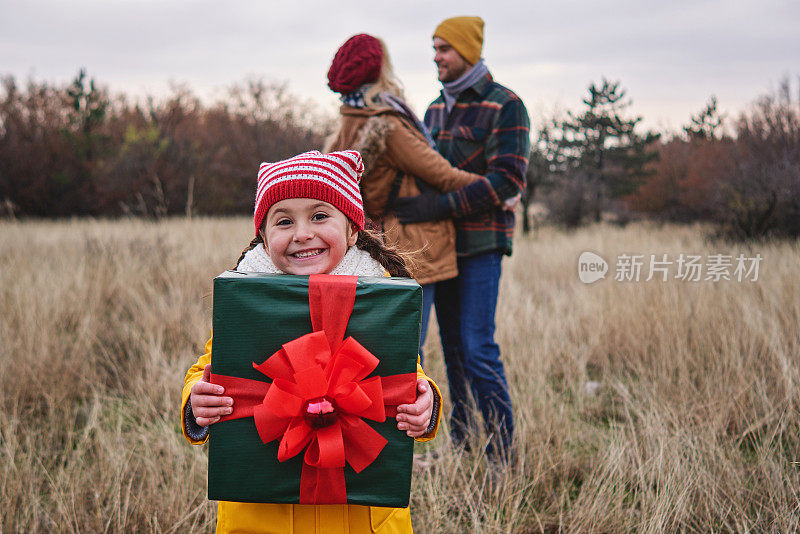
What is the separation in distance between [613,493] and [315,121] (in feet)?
67.6

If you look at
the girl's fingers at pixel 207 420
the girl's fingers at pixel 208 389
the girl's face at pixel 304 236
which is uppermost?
the girl's face at pixel 304 236

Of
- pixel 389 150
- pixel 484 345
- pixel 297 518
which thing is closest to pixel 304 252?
pixel 297 518

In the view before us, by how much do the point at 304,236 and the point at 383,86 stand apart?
107 cm

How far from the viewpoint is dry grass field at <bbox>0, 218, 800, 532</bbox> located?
181 centimetres

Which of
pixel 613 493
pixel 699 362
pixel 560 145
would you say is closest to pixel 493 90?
pixel 613 493

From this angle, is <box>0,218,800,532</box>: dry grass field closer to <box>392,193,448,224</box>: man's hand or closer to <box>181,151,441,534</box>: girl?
<box>181,151,441,534</box>: girl

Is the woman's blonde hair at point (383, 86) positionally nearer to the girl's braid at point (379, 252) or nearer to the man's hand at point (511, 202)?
the man's hand at point (511, 202)

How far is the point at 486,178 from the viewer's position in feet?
6.77

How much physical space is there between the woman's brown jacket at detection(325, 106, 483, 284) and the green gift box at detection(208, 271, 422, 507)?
91 cm

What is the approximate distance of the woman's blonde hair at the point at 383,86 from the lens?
1938 mm

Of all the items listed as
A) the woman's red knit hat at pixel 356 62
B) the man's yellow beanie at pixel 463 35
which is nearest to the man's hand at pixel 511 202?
the man's yellow beanie at pixel 463 35

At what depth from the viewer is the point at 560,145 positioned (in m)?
15.2

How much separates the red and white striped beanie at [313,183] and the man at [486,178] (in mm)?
829

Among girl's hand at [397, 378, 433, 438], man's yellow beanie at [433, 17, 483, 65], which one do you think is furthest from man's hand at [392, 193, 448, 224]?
girl's hand at [397, 378, 433, 438]
